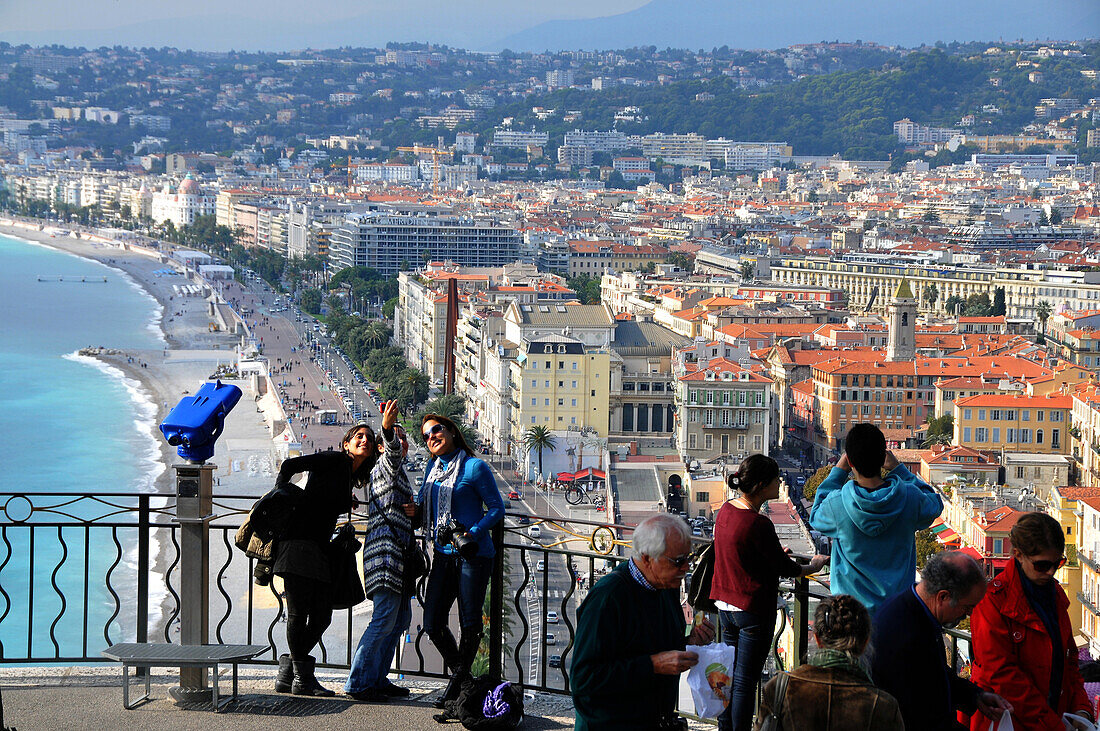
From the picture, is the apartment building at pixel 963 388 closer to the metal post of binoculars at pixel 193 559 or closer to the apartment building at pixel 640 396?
the apartment building at pixel 640 396

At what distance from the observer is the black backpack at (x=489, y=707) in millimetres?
2295

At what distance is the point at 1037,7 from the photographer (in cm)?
12038

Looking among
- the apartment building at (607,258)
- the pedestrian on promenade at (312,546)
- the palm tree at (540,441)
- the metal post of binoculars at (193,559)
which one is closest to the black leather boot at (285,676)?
the pedestrian on promenade at (312,546)

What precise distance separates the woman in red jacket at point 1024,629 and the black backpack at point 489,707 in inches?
27.5

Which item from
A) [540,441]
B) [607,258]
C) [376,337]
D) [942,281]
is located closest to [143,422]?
[540,441]

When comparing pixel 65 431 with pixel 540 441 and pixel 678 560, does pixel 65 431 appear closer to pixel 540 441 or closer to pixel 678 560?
pixel 540 441

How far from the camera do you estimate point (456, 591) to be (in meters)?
2.41

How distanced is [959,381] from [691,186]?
160ft

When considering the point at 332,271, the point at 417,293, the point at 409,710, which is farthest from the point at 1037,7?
the point at 409,710

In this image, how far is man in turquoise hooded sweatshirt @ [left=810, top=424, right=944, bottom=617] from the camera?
207 centimetres

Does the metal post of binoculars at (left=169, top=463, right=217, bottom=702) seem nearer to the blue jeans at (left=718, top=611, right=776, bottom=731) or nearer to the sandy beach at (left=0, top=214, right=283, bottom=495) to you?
the blue jeans at (left=718, top=611, right=776, bottom=731)

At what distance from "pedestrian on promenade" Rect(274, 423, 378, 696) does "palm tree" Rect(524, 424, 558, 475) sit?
15.4 meters

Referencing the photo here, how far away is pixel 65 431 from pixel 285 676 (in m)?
17.4

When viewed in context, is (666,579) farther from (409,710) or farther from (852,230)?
(852,230)
